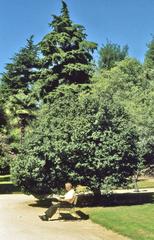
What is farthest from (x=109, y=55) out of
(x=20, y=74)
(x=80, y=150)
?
(x=80, y=150)

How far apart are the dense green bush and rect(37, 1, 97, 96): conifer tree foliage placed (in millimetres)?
16620

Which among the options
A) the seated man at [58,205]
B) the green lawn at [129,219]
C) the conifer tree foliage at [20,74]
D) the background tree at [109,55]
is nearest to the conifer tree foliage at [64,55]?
the conifer tree foliage at [20,74]

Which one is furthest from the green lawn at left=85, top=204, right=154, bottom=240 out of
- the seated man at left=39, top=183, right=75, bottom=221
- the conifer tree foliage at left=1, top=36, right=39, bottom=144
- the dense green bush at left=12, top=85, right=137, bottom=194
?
the conifer tree foliage at left=1, top=36, right=39, bottom=144

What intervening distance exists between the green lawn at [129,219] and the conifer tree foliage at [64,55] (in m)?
20.2

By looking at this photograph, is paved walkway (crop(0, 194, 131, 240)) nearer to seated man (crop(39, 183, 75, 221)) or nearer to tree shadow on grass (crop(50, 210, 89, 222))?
seated man (crop(39, 183, 75, 221))

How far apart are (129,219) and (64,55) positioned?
24.4 metres

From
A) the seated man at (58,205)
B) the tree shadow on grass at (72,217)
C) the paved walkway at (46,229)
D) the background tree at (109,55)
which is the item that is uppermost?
the background tree at (109,55)

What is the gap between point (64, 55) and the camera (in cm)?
3888

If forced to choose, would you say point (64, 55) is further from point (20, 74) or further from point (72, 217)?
point (72, 217)

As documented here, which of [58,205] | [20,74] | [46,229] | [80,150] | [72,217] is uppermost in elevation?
[20,74]

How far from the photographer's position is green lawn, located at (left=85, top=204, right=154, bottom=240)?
13367 millimetres

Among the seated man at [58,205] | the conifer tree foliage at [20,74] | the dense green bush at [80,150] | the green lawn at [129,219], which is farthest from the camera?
the conifer tree foliage at [20,74]

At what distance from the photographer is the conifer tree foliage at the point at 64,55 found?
128 ft

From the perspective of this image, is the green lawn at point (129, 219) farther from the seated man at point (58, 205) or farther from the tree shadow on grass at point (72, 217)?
the seated man at point (58, 205)
